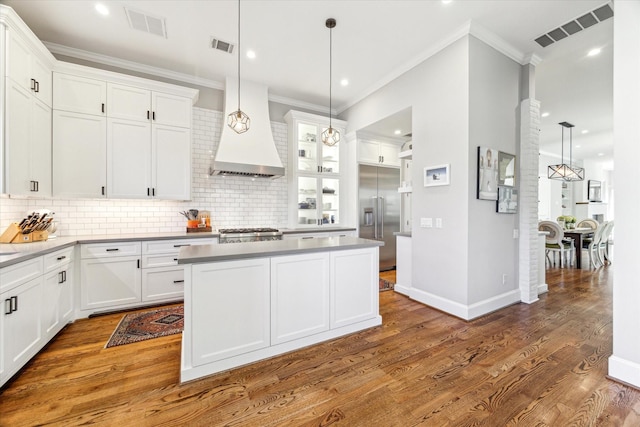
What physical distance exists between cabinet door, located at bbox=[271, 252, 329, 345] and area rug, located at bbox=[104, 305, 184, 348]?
1260mm

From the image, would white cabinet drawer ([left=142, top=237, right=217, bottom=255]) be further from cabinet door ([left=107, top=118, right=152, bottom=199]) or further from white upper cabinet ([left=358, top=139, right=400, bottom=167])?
white upper cabinet ([left=358, top=139, right=400, bottom=167])

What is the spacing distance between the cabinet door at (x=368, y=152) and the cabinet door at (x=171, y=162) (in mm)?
2998

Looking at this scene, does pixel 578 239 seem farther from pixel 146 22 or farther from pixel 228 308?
pixel 146 22

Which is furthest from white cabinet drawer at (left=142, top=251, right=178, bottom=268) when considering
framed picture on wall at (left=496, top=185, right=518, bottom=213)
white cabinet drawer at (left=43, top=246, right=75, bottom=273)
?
framed picture on wall at (left=496, top=185, right=518, bottom=213)

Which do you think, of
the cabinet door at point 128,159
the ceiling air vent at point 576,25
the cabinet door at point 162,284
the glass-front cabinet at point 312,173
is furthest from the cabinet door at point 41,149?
the ceiling air vent at point 576,25

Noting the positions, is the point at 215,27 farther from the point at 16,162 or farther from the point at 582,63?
the point at 582,63

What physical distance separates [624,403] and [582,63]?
14.3 ft

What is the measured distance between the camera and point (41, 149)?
2.95 m

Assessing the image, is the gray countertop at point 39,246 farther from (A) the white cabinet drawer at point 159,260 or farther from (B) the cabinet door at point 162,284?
(B) the cabinet door at point 162,284

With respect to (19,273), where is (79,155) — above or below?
above

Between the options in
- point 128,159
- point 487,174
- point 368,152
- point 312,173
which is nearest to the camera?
point 487,174

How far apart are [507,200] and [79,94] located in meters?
5.58

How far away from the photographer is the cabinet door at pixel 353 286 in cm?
258

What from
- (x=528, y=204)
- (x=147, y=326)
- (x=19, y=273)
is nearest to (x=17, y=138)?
(x=19, y=273)
